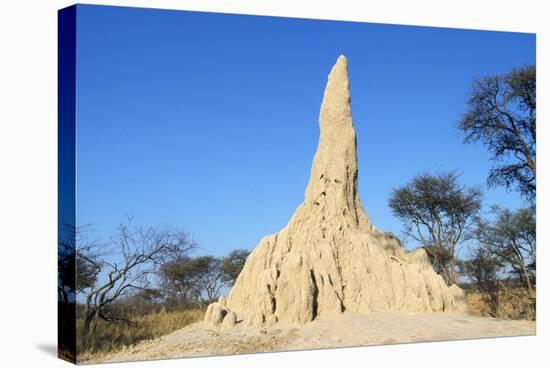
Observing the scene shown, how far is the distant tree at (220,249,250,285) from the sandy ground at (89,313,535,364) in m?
1.03

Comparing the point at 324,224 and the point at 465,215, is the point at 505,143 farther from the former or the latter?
the point at 324,224

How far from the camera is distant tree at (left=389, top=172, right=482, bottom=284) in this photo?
62.2 feet

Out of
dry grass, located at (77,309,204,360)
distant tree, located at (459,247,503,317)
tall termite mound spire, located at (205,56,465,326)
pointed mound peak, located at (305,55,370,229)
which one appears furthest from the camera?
A: distant tree, located at (459,247,503,317)

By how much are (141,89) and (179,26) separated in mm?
1180

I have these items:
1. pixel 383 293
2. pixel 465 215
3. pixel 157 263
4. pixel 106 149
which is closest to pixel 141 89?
pixel 106 149

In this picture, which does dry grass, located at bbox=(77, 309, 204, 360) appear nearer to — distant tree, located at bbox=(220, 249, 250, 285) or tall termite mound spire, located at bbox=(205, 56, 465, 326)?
tall termite mound spire, located at bbox=(205, 56, 465, 326)

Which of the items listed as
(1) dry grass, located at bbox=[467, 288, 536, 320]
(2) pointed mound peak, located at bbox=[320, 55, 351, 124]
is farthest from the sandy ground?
(2) pointed mound peak, located at bbox=[320, 55, 351, 124]

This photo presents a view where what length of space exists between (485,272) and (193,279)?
18.9 feet

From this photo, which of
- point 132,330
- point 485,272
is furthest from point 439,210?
point 132,330

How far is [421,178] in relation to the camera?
18.8m

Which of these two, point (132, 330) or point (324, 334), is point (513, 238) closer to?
point (324, 334)

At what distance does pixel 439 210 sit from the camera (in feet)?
65.2

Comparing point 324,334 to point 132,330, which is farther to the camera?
point 324,334

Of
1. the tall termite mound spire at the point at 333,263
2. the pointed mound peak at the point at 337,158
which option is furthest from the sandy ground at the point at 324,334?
the pointed mound peak at the point at 337,158
